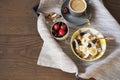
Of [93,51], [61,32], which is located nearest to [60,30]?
[61,32]

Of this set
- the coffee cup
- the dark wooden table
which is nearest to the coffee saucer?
the coffee cup

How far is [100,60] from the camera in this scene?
73 cm

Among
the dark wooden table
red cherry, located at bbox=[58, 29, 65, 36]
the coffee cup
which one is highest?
the coffee cup

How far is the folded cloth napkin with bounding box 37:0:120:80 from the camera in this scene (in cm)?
71

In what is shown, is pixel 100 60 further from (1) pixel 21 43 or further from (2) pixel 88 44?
(1) pixel 21 43

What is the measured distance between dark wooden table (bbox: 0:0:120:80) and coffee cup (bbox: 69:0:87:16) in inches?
5.4

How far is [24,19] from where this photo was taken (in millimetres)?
829

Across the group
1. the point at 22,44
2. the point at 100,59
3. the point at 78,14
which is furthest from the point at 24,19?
the point at 100,59

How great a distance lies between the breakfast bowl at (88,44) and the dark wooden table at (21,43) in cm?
9

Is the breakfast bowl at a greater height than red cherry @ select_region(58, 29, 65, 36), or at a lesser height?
lesser

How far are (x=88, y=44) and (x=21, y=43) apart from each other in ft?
0.77

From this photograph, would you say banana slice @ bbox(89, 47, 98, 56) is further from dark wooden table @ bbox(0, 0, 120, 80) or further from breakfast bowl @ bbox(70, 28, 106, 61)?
dark wooden table @ bbox(0, 0, 120, 80)

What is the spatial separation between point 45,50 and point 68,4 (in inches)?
6.7

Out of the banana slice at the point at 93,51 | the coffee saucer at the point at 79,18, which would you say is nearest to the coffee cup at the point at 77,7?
the coffee saucer at the point at 79,18
